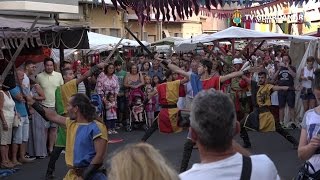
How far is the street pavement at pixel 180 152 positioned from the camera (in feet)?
27.5

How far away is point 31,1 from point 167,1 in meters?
15.4

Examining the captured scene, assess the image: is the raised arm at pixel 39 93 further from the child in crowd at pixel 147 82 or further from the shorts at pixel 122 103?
the child in crowd at pixel 147 82

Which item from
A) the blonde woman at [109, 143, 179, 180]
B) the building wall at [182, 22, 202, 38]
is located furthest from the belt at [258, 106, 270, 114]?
the building wall at [182, 22, 202, 38]

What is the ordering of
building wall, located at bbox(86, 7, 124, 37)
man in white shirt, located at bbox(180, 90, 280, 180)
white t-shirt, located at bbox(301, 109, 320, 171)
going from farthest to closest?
building wall, located at bbox(86, 7, 124, 37)
white t-shirt, located at bbox(301, 109, 320, 171)
man in white shirt, located at bbox(180, 90, 280, 180)

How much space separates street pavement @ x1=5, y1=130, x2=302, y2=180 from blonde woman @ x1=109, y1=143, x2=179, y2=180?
4534 millimetres

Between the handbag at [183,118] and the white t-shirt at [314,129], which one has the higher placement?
the white t-shirt at [314,129]

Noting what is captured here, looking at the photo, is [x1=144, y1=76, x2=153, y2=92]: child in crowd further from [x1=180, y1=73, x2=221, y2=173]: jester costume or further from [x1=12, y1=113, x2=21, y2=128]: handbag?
[x1=180, y1=73, x2=221, y2=173]: jester costume

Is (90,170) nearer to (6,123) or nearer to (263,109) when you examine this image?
(6,123)

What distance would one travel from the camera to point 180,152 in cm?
1000

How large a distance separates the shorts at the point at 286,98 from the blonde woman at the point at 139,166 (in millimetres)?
10925

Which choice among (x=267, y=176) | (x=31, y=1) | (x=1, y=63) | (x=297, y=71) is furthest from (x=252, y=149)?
(x=31, y=1)

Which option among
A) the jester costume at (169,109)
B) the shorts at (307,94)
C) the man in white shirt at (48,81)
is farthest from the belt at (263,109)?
the man in white shirt at (48,81)

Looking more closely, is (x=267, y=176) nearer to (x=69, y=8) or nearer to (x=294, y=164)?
(x=294, y=164)

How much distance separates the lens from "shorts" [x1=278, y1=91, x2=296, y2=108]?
1278 centimetres
